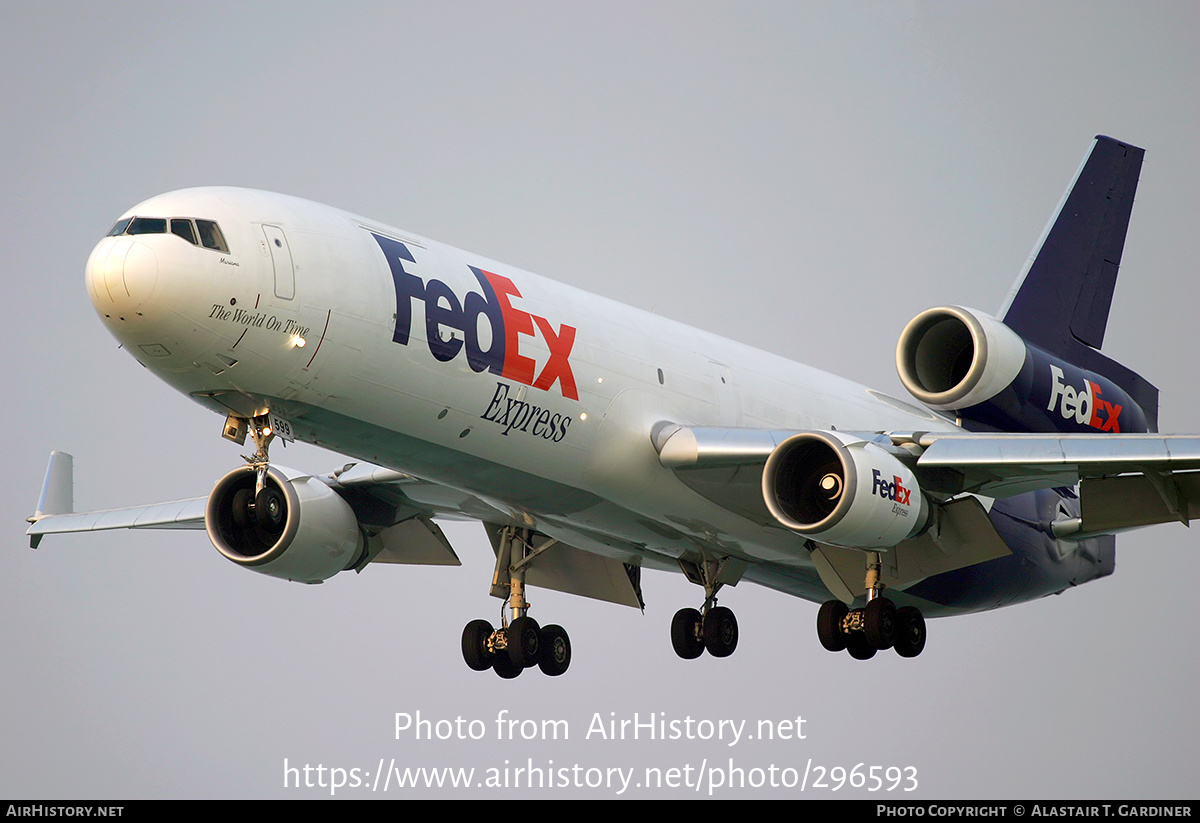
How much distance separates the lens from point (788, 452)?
19.3 m

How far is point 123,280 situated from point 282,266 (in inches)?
69.9

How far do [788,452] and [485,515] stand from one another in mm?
5587

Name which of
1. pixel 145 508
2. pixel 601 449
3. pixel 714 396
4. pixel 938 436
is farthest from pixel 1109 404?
pixel 145 508

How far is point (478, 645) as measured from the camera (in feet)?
76.5

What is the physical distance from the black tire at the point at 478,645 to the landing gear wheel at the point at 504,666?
0.09 m


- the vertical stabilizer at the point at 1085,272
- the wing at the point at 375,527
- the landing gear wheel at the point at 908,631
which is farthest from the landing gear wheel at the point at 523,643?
the vertical stabilizer at the point at 1085,272

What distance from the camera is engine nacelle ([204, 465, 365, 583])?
67.2 feet

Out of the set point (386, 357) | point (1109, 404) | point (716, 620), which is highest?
point (1109, 404)

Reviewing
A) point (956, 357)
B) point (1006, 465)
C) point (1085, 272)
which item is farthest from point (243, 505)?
point (1085, 272)

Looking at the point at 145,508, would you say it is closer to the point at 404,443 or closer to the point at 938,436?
the point at 404,443

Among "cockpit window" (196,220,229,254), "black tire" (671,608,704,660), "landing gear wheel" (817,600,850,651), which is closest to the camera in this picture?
"cockpit window" (196,220,229,254)

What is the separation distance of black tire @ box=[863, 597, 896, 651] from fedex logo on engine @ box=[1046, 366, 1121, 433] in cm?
463

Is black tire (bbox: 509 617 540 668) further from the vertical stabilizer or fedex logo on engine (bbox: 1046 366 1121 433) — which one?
the vertical stabilizer

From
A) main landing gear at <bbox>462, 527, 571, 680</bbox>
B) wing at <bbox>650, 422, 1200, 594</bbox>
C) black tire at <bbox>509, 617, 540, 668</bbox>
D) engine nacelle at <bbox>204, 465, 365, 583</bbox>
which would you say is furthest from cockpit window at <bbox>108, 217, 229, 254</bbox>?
black tire at <bbox>509, 617, 540, 668</bbox>
